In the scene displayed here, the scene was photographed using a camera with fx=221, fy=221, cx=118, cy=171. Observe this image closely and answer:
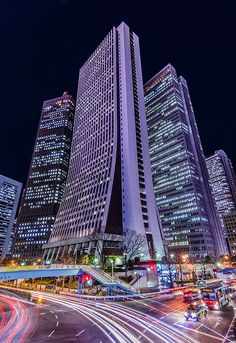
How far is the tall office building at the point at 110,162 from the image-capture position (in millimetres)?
108438

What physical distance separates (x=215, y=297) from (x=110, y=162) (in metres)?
88.2

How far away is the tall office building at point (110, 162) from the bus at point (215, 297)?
6682cm

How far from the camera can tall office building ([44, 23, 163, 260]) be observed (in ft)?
356

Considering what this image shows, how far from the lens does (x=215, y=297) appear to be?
1331 inches

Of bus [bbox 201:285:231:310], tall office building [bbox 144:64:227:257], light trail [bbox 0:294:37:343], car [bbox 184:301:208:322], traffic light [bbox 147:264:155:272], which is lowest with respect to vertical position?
light trail [bbox 0:294:37:343]

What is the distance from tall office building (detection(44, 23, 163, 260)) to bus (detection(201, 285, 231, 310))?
219ft

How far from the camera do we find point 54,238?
138m

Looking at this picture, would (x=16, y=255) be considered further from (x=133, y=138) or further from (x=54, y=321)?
(x=54, y=321)

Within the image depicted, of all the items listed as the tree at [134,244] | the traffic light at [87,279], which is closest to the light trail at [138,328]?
the traffic light at [87,279]

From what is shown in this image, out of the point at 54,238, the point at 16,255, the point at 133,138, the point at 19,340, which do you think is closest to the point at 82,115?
the point at 133,138

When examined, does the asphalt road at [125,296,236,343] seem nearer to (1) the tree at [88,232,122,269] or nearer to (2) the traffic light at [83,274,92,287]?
(2) the traffic light at [83,274,92,287]

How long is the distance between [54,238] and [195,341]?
129895mm

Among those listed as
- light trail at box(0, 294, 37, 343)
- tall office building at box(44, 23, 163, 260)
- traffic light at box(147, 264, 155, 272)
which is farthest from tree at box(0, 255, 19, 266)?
light trail at box(0, 294, 37, 343)

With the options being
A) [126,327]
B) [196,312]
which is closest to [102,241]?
[196,312]
